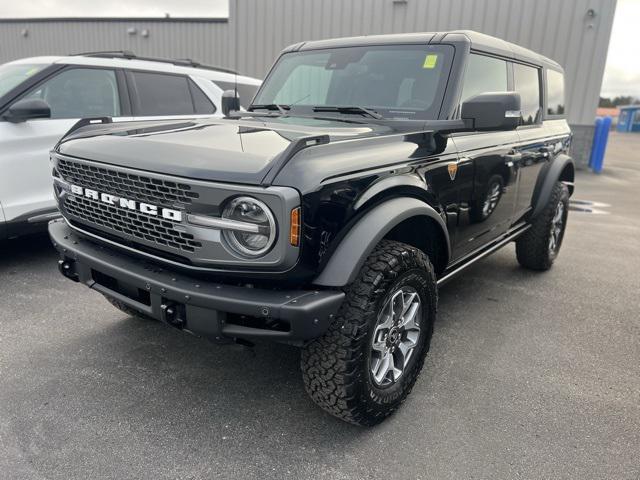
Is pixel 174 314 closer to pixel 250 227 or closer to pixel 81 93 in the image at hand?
pixel 250 227

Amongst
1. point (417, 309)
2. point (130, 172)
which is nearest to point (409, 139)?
point (417, 309)

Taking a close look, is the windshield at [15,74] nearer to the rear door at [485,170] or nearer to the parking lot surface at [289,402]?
the parking lot surface at [289,402]

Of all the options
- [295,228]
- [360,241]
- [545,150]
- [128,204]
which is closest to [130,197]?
[128,204]

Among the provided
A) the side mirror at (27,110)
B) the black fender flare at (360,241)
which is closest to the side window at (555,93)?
the black fender flare at (360,241)

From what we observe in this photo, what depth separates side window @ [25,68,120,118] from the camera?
438 centimetres

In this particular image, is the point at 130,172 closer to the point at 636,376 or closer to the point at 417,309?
the point at 417,309

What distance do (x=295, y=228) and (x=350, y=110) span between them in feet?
4.42

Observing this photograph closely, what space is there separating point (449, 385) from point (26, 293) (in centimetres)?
322

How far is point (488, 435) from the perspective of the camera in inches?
91.5

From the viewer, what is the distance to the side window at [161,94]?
492 centimetres

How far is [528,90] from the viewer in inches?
156

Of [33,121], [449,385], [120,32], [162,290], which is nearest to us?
[162,290]

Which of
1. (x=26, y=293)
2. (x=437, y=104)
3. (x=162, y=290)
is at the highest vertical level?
(x=437, y=104)

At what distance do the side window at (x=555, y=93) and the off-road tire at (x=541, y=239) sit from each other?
2.38ft
